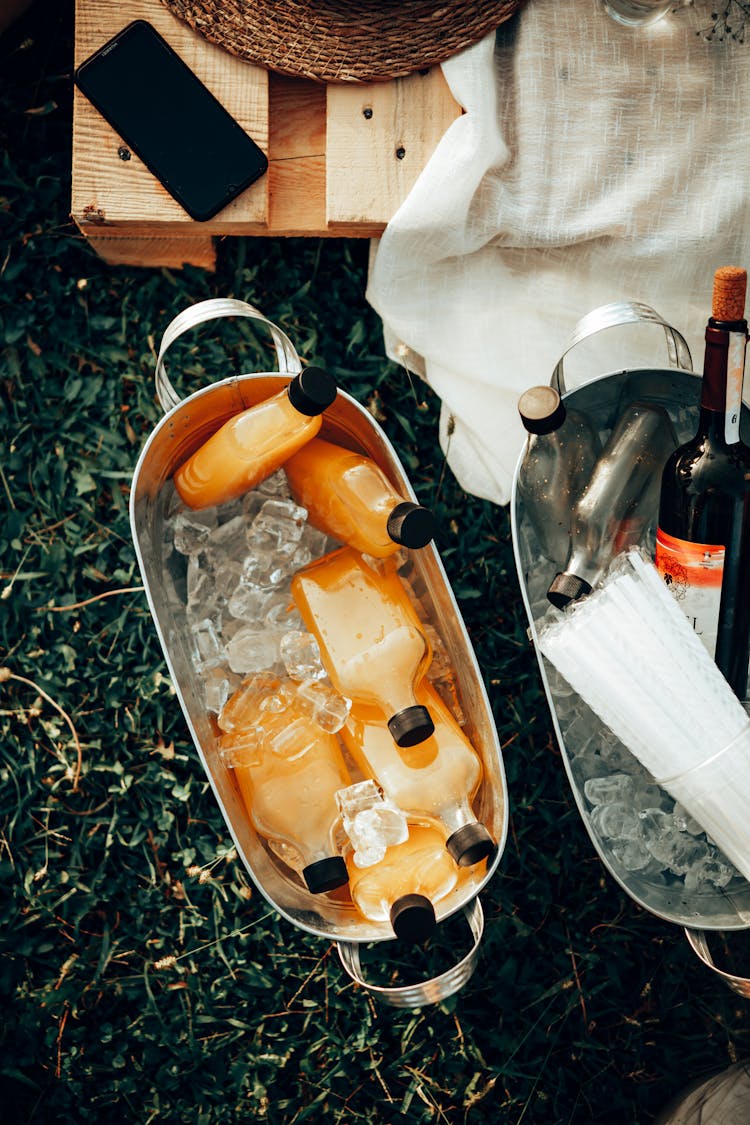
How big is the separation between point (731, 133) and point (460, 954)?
1.13 meters

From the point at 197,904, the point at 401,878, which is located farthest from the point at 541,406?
the point at 197,904

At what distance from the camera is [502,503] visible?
4.37 feet

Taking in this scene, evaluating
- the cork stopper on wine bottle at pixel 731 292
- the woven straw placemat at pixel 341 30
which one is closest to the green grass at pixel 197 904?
the woven straw placemat at pixel 341 30

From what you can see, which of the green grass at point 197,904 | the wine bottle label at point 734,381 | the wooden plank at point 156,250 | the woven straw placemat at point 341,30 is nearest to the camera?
the wine bottle label at point 734,381

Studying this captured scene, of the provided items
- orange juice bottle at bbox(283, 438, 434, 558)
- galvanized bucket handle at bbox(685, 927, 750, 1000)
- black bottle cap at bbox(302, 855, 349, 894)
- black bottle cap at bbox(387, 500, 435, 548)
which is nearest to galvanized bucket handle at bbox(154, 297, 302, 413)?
orange juice bottle at bbox(283, 438, 434, 558)

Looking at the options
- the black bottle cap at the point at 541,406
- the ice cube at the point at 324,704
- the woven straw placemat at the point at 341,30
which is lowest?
the ice cube at the point at 324,704

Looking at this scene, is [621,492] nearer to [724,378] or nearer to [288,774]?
[724,378]

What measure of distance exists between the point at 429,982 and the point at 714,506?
577 mm

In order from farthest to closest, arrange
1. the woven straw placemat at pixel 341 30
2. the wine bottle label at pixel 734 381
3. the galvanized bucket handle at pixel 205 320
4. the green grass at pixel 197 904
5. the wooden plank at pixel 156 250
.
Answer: the green grass at pixel 197 904
the wooden plank at pixel 156 250
the woven straw placemat at pixel 341 30
the galvanized bucket handle at pixel 205 320
the wine bottle label at pixel 734 381

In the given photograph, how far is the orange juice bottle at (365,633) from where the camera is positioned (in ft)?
3.56

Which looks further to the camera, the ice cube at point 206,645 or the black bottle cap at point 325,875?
the ice cube at point 206,645

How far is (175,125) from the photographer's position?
1.13 metres

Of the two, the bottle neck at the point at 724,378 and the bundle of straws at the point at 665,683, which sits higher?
the bottle neck at the point at 724,378

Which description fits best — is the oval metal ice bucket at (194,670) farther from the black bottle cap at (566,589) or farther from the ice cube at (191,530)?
the black bottle cap at (566,589)
